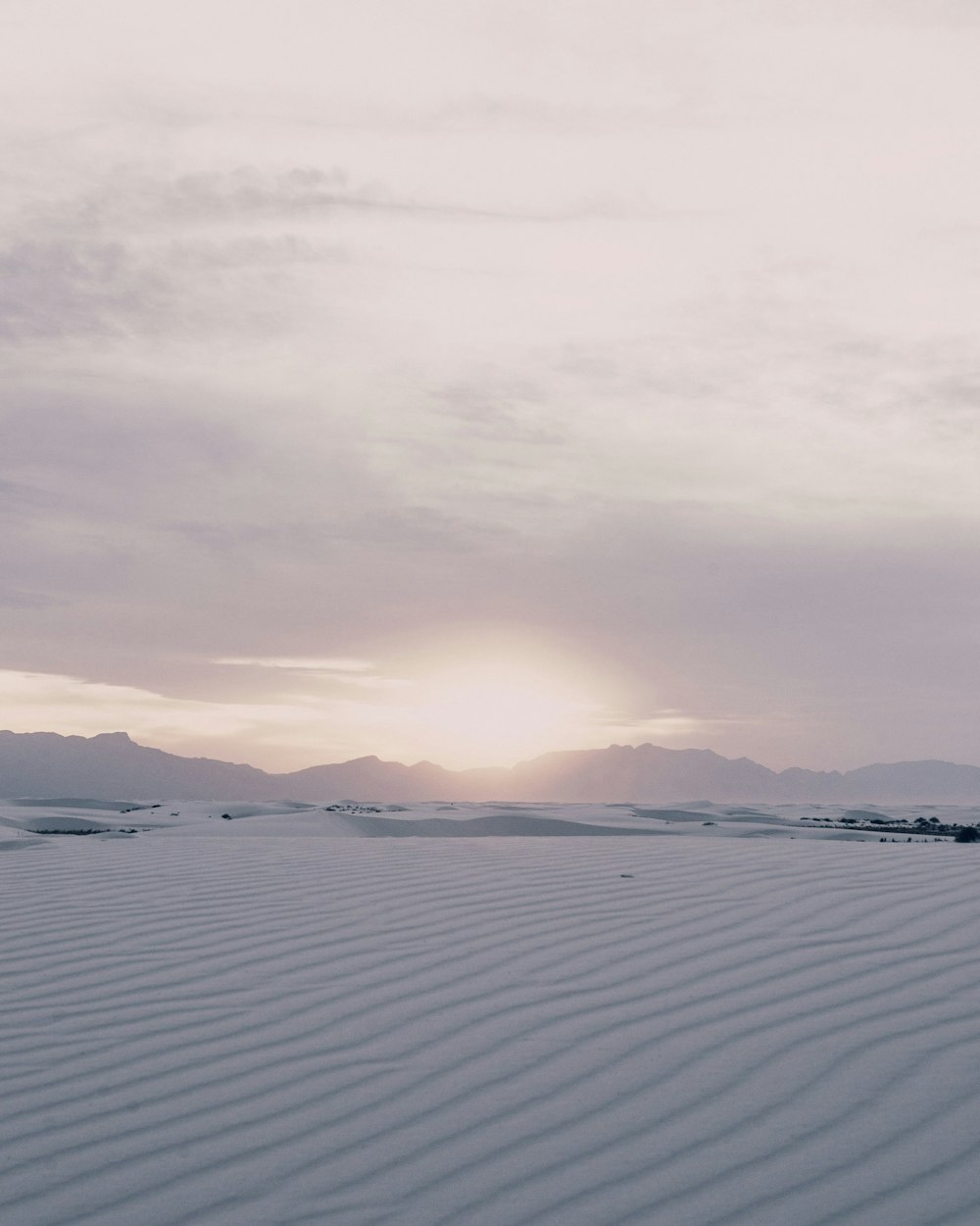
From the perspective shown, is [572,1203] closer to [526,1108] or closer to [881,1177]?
[526,1108]

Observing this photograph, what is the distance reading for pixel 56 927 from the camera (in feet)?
20.3

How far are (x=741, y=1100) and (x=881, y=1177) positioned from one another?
55 centimetres

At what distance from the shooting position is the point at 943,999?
4418mm

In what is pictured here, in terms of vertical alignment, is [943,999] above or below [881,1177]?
above

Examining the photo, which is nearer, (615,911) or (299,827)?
(615,911)

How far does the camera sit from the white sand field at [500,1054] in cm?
312

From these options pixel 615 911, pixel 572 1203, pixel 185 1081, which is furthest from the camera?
pixel 615 911

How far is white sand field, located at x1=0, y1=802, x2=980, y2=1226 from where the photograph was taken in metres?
3.12

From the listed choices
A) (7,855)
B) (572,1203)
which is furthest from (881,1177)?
(7,855)

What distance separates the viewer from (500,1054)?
13.2 feet

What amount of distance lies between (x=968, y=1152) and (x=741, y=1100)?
2.16ft

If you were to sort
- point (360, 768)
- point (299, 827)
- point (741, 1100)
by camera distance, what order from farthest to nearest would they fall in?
point (360, 768)
point (299, 827)
point (741, 1100)

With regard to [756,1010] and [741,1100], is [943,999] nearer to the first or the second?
[756,1010]

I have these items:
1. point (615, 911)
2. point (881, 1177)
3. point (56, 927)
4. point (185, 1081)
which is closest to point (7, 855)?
point (56, 927)
